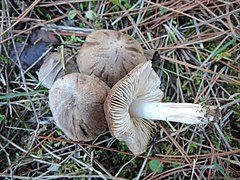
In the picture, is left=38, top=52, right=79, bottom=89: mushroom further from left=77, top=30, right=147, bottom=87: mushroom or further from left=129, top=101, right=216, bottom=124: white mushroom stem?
left=129, top=101, right=216, bottom=124: white mushroom stem

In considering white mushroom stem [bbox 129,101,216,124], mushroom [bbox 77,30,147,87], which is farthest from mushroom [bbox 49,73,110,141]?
white mushroom stem [bbox 129,101,216,124]

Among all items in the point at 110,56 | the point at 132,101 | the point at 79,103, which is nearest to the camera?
the point at 79,103

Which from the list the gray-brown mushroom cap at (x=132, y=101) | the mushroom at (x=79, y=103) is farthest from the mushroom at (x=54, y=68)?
the gray-brown mushroom cap at (x=132, y=101)

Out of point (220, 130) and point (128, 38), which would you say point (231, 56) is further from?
point (128, 38)

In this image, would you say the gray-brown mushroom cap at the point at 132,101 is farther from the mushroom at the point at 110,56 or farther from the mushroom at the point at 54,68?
the mushroom at the point at 54,68

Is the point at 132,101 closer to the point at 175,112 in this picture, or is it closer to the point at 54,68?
the point at 175,112

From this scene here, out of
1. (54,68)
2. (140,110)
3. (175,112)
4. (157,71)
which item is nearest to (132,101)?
(140,110)

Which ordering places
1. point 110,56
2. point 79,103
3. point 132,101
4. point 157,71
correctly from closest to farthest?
point 79,103 < point 110,56 < point 132,101 < point 157,71
